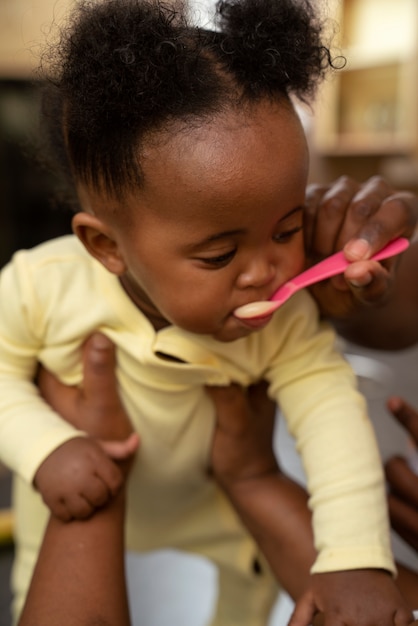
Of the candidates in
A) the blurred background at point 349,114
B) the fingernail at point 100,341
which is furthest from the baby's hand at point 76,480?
the blurred background at point 349,114

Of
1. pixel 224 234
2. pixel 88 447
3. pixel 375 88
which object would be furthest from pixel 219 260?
pixel 375 88

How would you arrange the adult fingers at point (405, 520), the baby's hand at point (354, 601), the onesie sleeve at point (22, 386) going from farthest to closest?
the adult fingers at point (405, 520), the onesie sleeve at point (22, 386), the baby's hand at point (354, 601)

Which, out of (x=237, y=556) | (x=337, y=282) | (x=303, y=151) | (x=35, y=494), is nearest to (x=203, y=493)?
(x=237, y=556)

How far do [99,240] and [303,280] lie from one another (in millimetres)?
204

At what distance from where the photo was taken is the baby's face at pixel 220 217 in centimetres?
54

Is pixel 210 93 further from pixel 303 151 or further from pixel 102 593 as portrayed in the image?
pixel 102 593

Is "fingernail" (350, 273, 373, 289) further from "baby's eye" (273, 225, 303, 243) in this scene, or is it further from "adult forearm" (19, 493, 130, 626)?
"adult forearm" (19, 493, 130, 626)

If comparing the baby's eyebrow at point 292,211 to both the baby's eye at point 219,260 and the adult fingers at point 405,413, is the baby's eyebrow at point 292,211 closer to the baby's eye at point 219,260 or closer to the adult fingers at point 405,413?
the baby's eye at point 219,260

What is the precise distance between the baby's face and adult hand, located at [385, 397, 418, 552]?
309mm

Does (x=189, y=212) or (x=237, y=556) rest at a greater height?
(x=189, y=212)

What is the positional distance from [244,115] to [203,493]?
0.48 meters

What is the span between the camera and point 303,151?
57 cm

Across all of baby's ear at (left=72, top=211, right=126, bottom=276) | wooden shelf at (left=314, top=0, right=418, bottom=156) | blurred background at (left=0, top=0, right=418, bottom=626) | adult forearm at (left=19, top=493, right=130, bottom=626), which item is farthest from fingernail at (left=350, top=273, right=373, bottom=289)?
wooden shelf at (left=314, top=0, right=418, bottom=156)

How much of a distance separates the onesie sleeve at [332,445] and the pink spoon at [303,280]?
9cm
